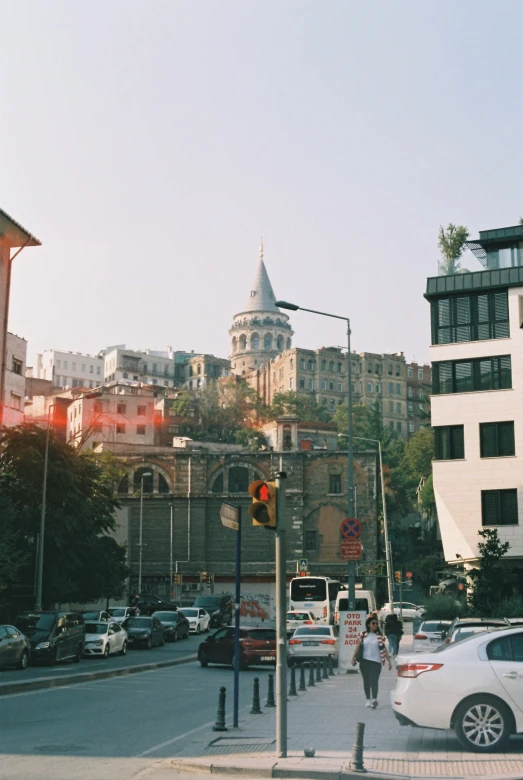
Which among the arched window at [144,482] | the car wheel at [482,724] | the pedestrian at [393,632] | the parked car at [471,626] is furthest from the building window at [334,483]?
the car wheel at [482,724]

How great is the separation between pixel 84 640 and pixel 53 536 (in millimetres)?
10124

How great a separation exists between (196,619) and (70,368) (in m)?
117

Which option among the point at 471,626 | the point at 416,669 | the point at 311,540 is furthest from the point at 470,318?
the point at 311,540

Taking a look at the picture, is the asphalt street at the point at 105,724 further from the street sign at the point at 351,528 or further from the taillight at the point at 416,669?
the street sign at the point at 351,528

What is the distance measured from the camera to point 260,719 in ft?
53.2

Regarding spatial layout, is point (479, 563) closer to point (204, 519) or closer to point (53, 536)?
point (53, 536)

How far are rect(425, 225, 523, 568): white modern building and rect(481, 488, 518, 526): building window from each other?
0.14ft

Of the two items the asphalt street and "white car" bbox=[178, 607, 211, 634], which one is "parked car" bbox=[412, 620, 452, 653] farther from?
"white car" bbox=[178, 607, 211, 634]

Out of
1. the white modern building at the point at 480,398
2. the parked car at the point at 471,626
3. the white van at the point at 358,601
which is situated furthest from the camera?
the white van at the point at 358,601

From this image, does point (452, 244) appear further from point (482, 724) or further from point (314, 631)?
point (482, 724)

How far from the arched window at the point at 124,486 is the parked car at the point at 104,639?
47.5m

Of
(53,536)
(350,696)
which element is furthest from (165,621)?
(350,696)

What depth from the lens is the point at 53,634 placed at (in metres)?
30.1

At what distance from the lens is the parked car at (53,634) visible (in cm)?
2950
